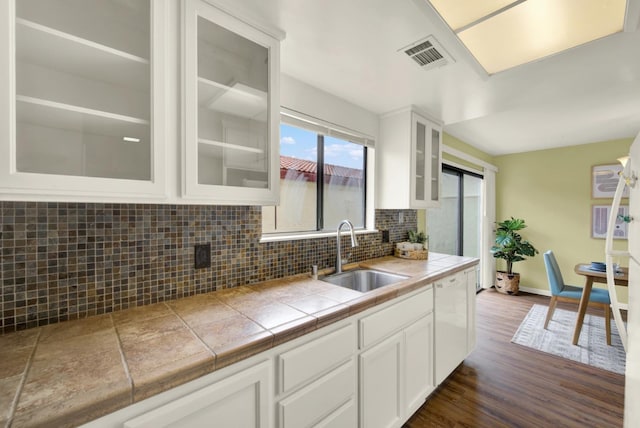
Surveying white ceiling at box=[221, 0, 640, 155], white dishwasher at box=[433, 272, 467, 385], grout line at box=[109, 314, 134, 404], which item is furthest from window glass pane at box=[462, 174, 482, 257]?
grout line at box=[109, 314, 134, 404]

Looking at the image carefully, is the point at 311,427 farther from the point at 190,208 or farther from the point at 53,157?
the point at 53,157

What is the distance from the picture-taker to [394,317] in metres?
1.50

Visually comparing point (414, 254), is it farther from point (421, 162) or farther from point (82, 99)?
point (82, 99)

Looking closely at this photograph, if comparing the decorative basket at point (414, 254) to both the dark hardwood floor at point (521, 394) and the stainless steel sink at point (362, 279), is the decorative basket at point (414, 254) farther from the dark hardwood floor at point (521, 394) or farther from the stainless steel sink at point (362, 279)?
the dark hardwood floor at point (521, 394)

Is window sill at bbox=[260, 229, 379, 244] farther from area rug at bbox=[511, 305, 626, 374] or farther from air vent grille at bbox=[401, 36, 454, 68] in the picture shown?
area rug at bbox=[511, 305, 626, 374]

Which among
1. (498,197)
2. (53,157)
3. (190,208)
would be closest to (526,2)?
(190,208)

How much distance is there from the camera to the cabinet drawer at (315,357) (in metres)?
0.99

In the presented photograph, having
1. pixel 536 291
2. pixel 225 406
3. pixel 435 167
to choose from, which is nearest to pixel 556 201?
pixel 536 291

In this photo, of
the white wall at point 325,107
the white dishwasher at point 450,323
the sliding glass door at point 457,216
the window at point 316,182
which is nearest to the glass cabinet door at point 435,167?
the sliding glass door at point 457,216

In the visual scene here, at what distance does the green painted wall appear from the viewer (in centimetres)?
392

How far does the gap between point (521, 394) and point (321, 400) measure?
1833 millimetres

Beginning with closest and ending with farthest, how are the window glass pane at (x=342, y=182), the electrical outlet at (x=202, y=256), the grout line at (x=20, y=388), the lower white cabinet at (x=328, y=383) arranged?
the grout line at (x=20, y=388)
the lower white cabinet at (x=328, y=383)
the electrical outlet at (x=202, y=256)
the window glass pane at (x=342, y=182)

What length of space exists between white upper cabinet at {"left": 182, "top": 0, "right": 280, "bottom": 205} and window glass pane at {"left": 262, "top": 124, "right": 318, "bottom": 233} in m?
0.55

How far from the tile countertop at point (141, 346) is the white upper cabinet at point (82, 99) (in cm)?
49
